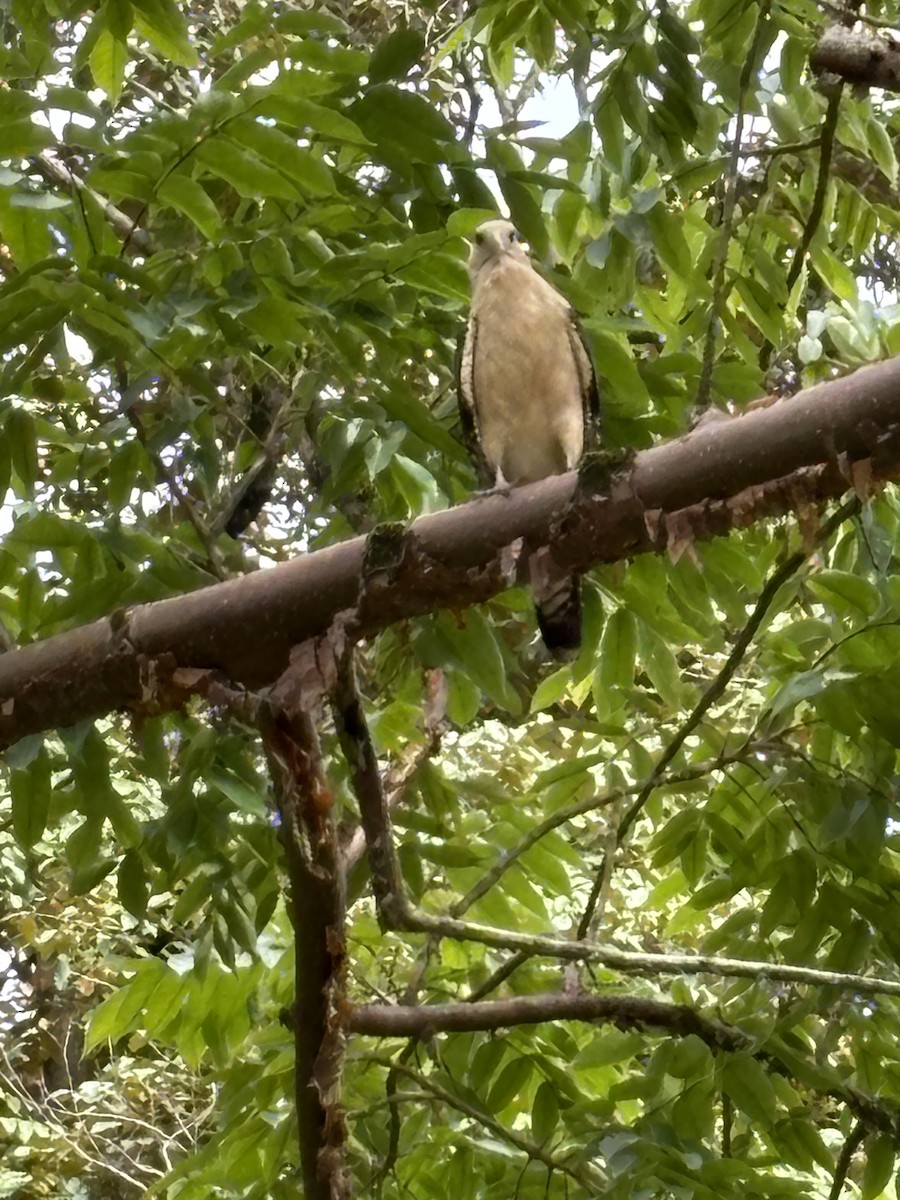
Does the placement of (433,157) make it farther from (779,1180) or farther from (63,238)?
(779,1180)

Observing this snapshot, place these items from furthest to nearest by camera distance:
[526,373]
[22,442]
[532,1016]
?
[526,373] → [532,1016] → [22,442]

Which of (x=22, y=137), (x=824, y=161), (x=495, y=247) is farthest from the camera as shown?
(x=495, y=247)

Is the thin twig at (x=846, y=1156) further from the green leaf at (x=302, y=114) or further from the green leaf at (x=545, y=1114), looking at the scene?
the green leaf at (x=302, y=114)

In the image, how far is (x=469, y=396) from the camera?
2.77 metres

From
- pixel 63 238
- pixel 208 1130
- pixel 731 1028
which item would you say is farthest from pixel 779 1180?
pixel 208 1130

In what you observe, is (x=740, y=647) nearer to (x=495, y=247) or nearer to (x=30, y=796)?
(x=30, y=796)

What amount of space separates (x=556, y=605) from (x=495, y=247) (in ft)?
4.32

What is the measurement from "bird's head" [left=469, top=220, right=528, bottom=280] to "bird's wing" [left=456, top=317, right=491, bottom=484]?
0.29 meters

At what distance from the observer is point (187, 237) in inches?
85.2

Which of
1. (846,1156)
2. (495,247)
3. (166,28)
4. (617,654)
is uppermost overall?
(495,247)

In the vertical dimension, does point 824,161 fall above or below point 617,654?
above

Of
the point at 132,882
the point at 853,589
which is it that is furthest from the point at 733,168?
the point at 132,882

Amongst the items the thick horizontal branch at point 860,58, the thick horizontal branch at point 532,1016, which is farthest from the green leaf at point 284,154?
the thick horizontal branch at point 532,1016

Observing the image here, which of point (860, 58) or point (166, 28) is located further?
point (860, 58)
